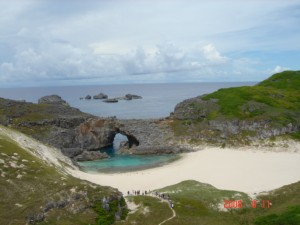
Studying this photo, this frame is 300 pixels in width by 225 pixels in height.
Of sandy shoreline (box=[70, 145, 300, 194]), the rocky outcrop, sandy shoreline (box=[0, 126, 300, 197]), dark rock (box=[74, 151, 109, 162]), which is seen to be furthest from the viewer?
the rocky outcrop

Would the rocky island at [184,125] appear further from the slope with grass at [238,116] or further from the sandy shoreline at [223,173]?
the sandy shoreline at [223,173]

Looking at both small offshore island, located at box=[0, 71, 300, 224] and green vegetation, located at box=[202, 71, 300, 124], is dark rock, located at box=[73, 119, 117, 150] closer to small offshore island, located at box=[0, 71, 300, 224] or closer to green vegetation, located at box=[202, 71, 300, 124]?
small offshore island, located at box=[0, 71, 300, 224]


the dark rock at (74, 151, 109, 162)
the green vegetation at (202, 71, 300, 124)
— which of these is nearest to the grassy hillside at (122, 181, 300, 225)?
the dark rock at (74, 151, 109, 162)

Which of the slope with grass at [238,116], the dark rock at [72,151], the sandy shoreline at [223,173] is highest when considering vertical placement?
the slope with grass at [238,116]

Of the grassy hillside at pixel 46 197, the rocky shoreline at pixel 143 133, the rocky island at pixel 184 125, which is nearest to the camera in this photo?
the grassy hillside at pixel 46 197

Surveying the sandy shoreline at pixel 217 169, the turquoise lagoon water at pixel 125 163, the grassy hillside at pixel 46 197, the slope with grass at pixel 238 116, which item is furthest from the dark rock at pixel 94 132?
the grassy hillside at pixel 46 197

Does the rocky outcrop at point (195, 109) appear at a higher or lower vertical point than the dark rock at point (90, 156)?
higher

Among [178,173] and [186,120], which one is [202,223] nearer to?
[178,173]
